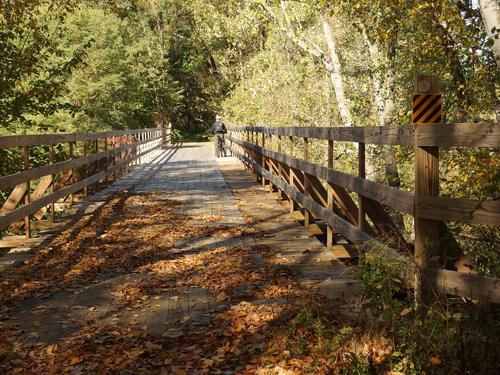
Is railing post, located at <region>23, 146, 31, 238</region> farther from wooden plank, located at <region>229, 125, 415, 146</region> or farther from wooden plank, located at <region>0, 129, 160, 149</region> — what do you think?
wooden plank, located at <region>229, 125, 415, 146</region>

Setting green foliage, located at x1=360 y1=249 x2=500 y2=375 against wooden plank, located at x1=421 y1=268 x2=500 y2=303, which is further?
wooden plank, located at x1=421 y1=268 x2=500 y2=303

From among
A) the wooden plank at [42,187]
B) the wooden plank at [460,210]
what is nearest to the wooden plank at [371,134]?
the wooden plank at [460,210]

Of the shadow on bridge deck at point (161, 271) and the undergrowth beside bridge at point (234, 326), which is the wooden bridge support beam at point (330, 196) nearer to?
the shadow on bridge deck at point (161, 271)

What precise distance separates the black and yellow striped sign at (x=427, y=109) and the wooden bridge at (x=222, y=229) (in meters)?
0.16

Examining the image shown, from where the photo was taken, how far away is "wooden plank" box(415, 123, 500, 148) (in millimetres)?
3738

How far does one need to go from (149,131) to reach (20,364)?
28.6 m

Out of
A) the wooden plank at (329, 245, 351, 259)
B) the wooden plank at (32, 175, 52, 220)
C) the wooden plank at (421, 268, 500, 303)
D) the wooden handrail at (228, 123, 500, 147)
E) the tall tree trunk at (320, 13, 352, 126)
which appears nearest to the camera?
the wooden plank at (421, 268, 500, 303)

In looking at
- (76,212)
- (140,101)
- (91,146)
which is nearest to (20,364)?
(76,212)

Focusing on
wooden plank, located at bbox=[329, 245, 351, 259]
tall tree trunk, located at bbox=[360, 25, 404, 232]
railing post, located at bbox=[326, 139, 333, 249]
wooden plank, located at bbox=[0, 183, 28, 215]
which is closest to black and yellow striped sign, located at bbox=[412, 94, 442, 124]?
railing post, located at bbox=[326, 139, 333, 249]

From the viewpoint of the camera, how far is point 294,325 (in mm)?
4555

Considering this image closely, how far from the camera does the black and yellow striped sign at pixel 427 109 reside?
479cm

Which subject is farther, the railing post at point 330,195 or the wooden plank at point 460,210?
the railing post at point 330,195

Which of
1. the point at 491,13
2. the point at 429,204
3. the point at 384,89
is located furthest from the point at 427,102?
the point at 384,89

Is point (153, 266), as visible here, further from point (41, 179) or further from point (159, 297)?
point (41, 179)
